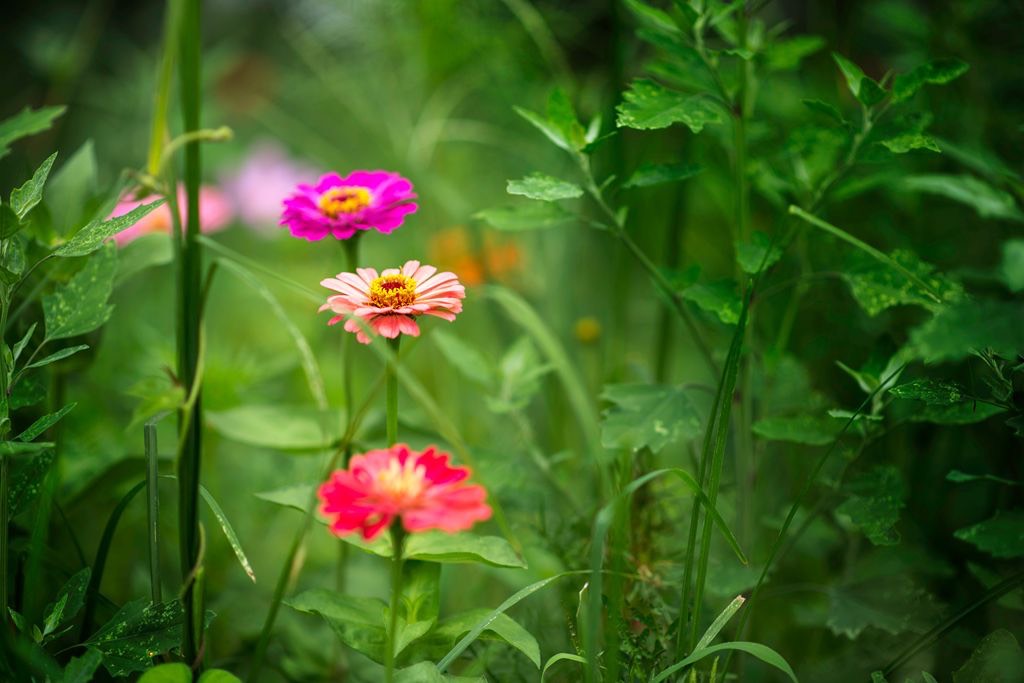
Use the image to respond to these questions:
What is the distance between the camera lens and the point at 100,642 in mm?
533

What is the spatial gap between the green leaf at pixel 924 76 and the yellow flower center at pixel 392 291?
0.40 m

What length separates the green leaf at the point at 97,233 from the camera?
20.9 inches

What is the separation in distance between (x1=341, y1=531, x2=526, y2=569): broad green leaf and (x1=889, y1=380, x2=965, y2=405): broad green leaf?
29 centimetres

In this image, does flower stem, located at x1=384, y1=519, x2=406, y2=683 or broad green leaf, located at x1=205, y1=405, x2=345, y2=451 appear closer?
flower stem, located at x1=384, y1=519, x2=406, y2=683

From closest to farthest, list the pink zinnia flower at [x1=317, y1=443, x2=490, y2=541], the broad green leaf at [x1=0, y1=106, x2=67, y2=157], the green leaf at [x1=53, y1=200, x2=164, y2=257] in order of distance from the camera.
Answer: the pink zinnia flower at [x1=317, y1=443, x2=490, y2=541], the green leaf at [x1=53, y1=200, x2=164, y2=257], the broad green leaf at [x1=0, y1=106, x2=67, y2=157]

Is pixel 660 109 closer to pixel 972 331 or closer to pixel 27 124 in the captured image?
pixel 972 331

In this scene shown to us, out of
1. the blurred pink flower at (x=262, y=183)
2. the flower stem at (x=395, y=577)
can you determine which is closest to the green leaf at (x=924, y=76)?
the flower stem at (x=395, y=577)

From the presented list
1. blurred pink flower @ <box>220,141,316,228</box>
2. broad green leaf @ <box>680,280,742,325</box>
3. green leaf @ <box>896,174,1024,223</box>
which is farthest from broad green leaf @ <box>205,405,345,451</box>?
blurred pink flower @ <box>220,141,316,228</box>

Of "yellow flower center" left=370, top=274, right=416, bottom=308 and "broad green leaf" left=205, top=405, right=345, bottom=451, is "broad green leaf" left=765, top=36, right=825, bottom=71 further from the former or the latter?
"broad green leaf" left=205, top=405, right=345, bottom=451

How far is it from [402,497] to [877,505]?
15.0 inches

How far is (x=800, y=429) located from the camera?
0.63 m

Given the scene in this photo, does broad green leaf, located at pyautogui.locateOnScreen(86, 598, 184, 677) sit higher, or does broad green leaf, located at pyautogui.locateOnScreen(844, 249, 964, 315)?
broad green leaf, located at pyautogui.locateOnScreen(844, 249, 964, 315)

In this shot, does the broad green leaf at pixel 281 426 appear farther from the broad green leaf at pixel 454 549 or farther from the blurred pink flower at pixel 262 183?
the blurred pink flower at pixel 262 183

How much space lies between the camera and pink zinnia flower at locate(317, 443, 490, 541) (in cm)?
43
